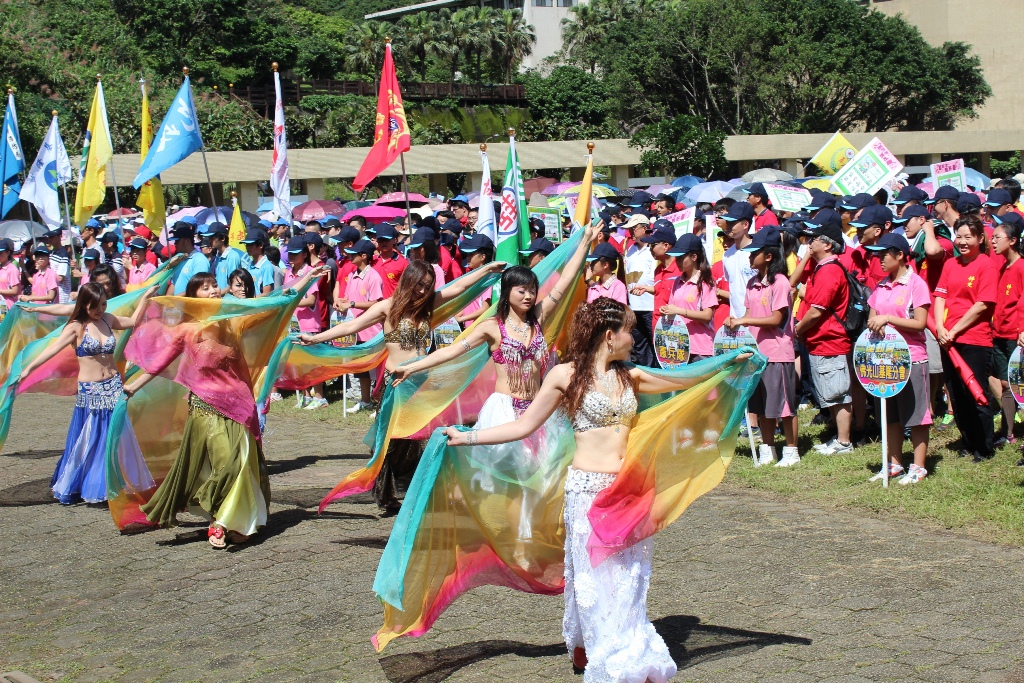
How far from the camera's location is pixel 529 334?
23.2 feet

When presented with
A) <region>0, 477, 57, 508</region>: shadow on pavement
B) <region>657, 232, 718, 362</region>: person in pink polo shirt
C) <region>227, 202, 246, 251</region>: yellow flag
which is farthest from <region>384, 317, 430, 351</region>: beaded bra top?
<region>227, 202, 246, 251</region>: yellow flag

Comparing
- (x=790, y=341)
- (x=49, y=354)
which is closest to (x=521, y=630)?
(x=790, y=341)

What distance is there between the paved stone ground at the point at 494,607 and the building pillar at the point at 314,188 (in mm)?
25019

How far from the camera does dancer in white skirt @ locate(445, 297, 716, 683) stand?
514cm

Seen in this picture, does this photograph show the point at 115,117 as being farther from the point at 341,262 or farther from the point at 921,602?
the point at 921,602

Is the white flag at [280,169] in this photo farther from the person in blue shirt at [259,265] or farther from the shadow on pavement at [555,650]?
the shadow on pavement at [555,650]

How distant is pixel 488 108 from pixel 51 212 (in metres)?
50.5

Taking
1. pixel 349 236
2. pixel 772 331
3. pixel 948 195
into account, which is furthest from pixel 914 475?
pixel 349 236

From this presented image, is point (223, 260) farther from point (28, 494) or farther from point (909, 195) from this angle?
point (909, 195)

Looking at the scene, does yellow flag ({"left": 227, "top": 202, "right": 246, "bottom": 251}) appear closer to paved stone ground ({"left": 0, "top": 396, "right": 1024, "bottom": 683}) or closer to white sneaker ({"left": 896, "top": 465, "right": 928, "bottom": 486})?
paved stone ground ({"left": 0, "top": 396, "right": 1024, "bottom": 683})

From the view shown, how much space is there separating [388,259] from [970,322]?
6.24 metres

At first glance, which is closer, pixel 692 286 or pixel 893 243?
pixel 893 243

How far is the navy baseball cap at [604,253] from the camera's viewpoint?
420 inches

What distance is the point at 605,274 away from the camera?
10.7 meters
